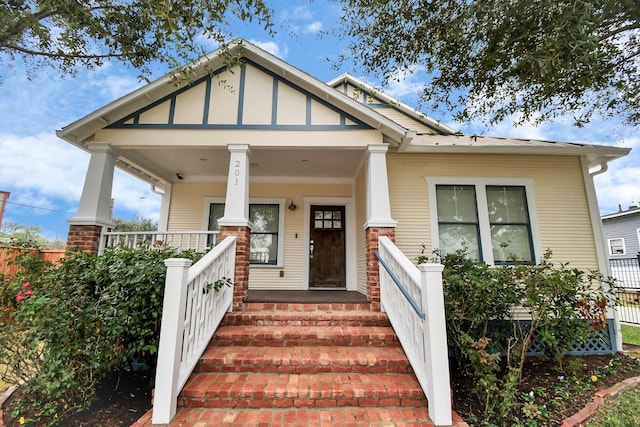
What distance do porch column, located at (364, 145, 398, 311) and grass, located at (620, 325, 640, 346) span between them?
18.4 ft

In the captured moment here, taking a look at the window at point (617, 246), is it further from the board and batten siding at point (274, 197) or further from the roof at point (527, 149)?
the board and batten siding at point (274, 197)

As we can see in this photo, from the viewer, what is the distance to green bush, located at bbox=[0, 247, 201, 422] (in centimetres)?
271

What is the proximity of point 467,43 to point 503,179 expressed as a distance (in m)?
2.61

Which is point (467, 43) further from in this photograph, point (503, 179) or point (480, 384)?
point (480, 384)

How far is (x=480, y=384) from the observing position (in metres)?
2.93

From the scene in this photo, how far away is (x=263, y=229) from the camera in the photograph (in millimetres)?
6742

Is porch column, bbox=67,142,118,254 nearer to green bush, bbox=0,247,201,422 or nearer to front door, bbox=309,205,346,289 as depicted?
green bush, bbox=0,247,201,422

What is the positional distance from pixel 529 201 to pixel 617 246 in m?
14.3

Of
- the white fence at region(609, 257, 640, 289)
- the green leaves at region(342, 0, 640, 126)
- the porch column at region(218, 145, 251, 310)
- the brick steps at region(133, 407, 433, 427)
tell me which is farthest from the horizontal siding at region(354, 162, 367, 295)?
the white fence at region(609, 257, 640, 289)

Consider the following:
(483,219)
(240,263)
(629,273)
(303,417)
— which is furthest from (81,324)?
(629,273)

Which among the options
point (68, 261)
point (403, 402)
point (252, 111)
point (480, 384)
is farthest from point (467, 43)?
point (68, 261)

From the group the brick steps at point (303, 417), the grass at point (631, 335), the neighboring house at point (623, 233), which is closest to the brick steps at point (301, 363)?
the brick steps at point (303, 417)

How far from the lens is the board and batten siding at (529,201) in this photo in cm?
521

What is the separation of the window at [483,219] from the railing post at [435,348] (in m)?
2.63
